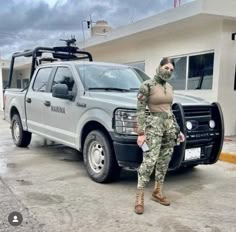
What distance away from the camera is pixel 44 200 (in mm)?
4391

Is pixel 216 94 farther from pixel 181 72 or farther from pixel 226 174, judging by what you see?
pixel 226 174

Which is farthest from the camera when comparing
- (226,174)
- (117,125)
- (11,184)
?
(226,174)

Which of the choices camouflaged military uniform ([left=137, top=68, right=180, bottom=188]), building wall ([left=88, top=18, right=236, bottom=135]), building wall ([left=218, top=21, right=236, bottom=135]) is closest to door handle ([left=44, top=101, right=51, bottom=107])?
camouflaged military uniform ([left=137, top=68, right=180, bottom=188])

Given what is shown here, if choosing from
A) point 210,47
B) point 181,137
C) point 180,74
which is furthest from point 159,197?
point 180,74

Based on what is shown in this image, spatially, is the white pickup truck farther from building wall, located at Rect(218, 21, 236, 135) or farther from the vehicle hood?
building wall, located at Rect(218, 21, 236, 135)

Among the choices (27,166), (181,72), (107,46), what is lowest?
(27,166)

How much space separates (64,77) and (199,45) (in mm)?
4912

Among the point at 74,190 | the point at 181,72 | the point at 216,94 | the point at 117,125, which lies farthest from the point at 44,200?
the point at 181,72

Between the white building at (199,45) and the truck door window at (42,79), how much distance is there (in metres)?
3.97

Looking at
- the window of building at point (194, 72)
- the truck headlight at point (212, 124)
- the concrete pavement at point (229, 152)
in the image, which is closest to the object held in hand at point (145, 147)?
the truck headlight at point (212, 124)

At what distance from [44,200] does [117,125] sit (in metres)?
1.39

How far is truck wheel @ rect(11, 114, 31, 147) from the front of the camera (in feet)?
26.2

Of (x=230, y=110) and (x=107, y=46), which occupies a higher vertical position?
(x=107, y=46)

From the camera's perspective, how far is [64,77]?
6266mm
